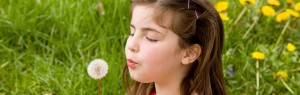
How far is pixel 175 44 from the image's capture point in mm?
1984

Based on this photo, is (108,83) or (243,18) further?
(243,18)

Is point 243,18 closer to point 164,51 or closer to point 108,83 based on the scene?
point 108,83

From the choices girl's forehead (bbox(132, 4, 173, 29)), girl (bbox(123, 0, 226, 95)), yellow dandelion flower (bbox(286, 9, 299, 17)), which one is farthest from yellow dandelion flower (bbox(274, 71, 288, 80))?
girl's forehead (bbox(132, 4, 173, 29))

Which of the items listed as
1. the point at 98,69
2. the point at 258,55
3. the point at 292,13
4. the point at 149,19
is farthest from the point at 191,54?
the point at 292,13

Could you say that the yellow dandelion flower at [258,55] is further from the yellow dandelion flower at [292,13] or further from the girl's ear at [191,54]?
the girl's ear at [191,54]

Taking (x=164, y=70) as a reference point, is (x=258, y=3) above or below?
below

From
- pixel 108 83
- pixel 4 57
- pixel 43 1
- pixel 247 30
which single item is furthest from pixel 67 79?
pixel 247 30

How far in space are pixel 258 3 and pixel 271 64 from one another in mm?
497

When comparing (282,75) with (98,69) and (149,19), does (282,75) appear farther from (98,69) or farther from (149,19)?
(149,19)

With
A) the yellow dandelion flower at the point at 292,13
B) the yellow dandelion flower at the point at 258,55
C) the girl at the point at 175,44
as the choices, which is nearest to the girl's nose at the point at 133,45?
the girl at the point at 175,44

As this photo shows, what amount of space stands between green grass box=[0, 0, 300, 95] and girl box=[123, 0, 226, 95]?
80cm

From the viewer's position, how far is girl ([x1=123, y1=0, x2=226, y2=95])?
1.95m

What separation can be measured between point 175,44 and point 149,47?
8 centimetres

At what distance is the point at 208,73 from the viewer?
Result: 214 centimetres
